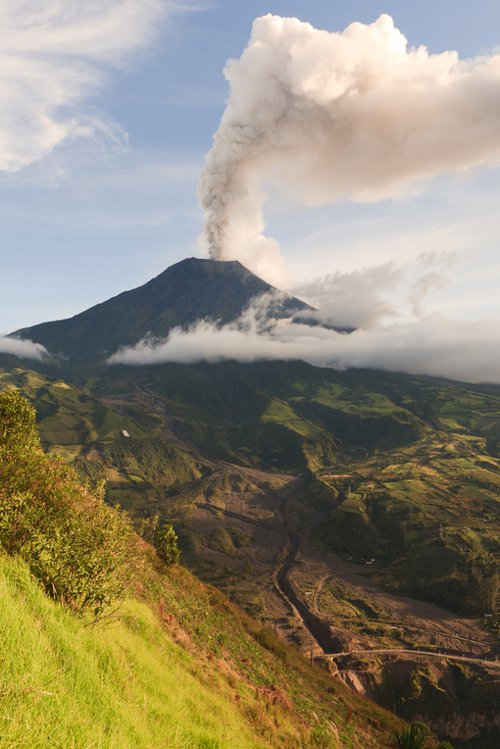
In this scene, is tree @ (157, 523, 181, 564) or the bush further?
tree @ (157, 523, 181, 564)

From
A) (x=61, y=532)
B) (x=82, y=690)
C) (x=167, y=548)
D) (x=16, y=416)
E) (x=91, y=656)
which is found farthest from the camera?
(x=167, y=548)

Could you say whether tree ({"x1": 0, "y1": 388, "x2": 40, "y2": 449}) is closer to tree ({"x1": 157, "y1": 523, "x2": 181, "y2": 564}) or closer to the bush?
the bush

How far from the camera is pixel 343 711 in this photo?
159ft

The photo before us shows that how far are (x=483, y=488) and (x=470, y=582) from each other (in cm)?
8678

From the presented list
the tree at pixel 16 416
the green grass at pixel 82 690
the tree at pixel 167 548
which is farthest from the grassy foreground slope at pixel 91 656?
the tree at pixel 167 548

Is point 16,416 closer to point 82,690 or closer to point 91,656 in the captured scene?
point 91,656

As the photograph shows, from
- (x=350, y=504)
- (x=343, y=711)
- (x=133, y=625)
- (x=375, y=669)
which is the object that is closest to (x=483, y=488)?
(x=350, y=504)

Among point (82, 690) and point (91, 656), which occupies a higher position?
point (82, 690)

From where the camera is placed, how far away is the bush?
1415 centimetres

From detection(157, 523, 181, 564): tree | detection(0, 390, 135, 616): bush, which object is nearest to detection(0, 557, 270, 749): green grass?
→ detection(0, 390, 135, 616): bush

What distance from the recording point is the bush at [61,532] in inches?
557

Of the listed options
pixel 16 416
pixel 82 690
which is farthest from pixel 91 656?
pixel 16 416

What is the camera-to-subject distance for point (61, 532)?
1714 cm

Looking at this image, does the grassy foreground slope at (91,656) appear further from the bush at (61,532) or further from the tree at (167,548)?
the tree at (167,548)
